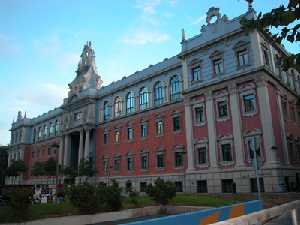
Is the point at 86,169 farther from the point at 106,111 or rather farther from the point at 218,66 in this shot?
the point at 218,66

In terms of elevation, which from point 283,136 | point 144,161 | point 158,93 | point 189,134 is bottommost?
point 144,161

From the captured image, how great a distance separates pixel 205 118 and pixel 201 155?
374cm

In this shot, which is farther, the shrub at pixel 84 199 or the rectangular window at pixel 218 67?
the rectangular window at pixel 218 67

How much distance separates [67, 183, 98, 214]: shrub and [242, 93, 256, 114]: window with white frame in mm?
17978

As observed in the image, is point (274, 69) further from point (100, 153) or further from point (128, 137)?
point (100, 153)

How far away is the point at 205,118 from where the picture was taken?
3197cm

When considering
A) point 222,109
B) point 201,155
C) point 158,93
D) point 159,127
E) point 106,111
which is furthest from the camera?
point 106,111

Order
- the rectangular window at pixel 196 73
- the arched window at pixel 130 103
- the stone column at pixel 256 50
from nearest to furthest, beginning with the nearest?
the stone column at pixel 256 50 < the rectangular window at pixel 196 73 < the arched window at pixel 130 103

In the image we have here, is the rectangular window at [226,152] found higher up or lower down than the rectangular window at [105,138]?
lower down

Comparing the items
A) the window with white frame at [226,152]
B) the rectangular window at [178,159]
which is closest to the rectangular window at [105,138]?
the rectangular window at [178,159]

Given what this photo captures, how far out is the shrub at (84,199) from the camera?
15.7 metres

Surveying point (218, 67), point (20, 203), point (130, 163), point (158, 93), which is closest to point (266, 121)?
point (218, 67)

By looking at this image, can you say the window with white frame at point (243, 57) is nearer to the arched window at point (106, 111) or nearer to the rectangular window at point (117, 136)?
the rectangular window at point (117, 136)

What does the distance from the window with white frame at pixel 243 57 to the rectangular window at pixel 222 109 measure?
3960 mm
